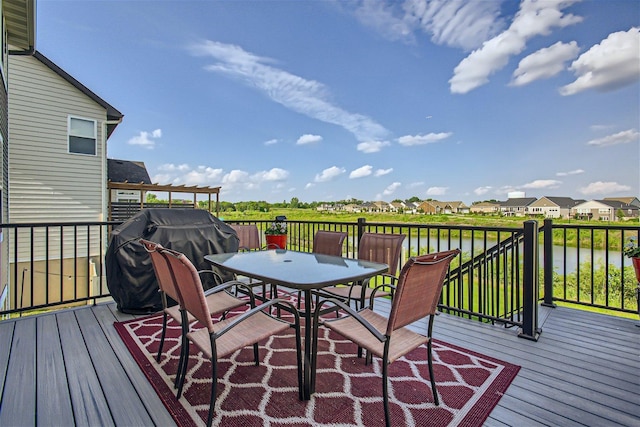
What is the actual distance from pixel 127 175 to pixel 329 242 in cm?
1091

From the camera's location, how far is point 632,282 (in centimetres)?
536

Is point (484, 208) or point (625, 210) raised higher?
point (484, 208)

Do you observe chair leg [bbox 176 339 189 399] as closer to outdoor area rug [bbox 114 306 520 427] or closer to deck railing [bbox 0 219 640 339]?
outdoor area rug [bbox 114 306 520 427]

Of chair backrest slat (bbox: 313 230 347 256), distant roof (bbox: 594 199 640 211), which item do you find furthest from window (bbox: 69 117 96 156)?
distant roof (bbox: 594 199 640 211)

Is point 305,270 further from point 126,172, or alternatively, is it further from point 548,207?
point 126,172

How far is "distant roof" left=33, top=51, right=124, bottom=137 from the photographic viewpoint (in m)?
7.78

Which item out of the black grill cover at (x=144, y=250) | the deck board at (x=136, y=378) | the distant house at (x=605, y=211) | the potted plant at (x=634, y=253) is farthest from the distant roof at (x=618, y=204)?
the deck board at (x=136, y=378)

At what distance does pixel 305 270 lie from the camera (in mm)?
2283

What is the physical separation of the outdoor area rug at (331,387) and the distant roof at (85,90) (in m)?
8.55

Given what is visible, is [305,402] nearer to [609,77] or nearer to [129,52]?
[609,77]

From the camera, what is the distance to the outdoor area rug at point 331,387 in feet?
5.61

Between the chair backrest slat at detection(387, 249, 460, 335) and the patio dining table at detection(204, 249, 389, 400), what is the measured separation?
44cm

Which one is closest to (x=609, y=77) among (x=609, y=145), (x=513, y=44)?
(x=513, y=44)

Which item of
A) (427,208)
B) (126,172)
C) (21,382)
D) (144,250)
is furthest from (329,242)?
(126,172)
